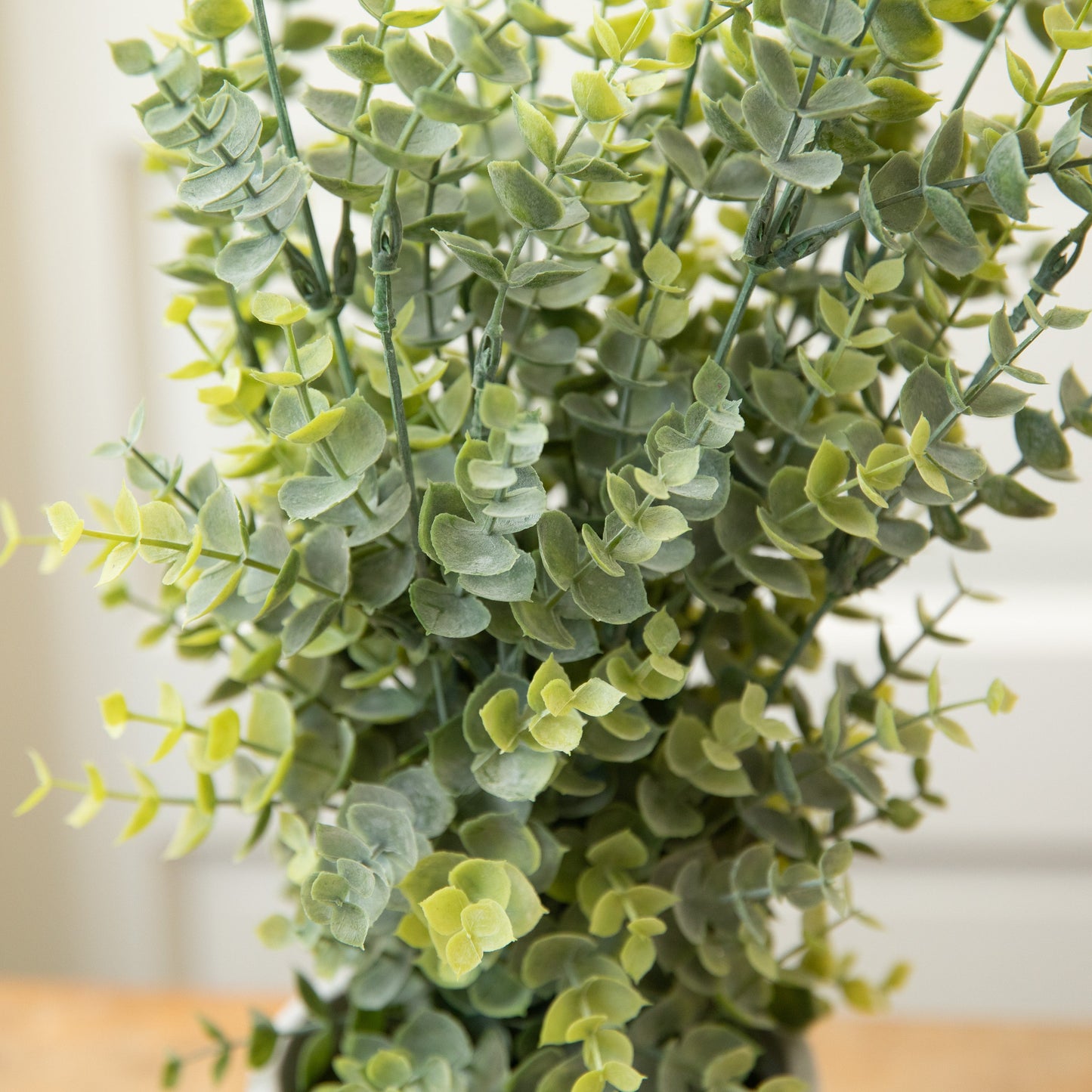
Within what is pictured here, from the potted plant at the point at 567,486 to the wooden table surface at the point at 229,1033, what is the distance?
0.23 meters

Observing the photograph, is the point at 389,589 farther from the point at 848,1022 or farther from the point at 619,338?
the point at 848,1022

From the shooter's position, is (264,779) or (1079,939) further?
(1079,939)

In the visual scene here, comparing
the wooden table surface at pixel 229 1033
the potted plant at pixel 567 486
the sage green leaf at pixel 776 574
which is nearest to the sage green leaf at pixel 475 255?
the potted plant at pixel 567 486

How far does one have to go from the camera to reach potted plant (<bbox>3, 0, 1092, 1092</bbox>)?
0.72 feet

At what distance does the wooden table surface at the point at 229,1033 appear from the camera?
553 mm

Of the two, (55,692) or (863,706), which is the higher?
(55,692)

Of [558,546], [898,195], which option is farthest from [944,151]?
[558,546]

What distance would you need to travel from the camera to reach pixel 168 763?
838 millimetres

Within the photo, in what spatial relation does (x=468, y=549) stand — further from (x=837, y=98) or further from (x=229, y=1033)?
(x=229, y=1033)

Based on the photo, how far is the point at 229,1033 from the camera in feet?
1.97

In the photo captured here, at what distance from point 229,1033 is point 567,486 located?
1.40 feet

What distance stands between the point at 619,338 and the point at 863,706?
0.14 metres

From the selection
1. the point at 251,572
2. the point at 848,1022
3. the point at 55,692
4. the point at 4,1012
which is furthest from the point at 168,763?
the point at 251,572

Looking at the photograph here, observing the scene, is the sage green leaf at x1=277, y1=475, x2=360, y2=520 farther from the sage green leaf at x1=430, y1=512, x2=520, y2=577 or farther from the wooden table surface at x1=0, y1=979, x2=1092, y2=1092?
the wooden table surface at x1=0, y1=979, x2=1092, y2=1092
